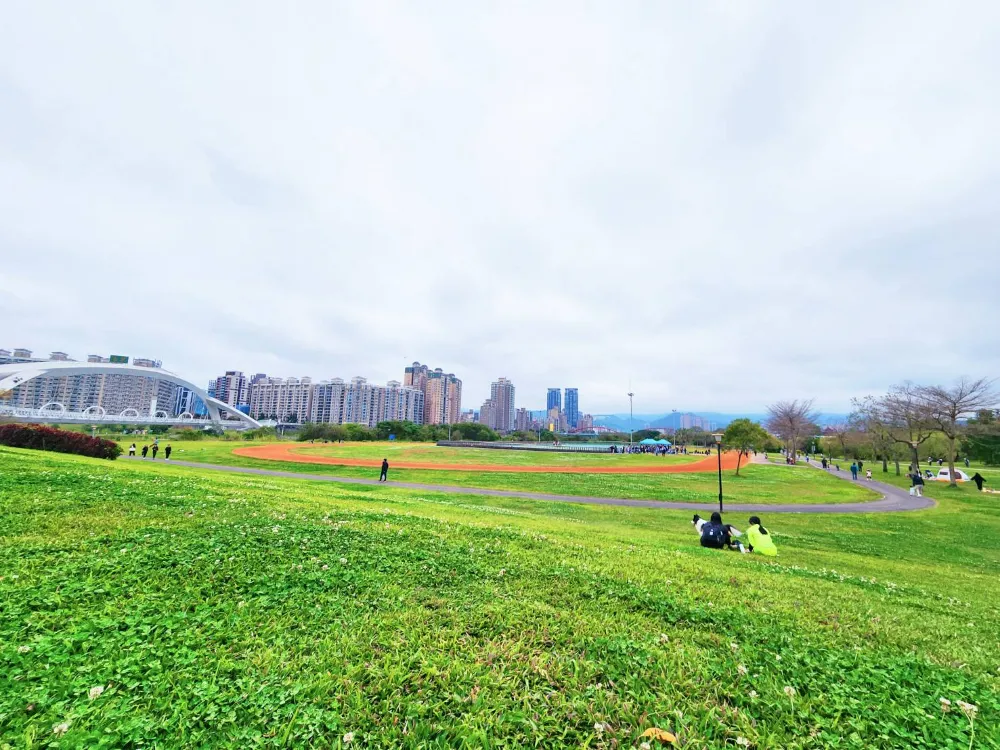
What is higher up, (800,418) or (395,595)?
(800,418)

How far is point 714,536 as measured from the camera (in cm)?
1098

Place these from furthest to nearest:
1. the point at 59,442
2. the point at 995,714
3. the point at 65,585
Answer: the point at 59,442, the point at 65,585, the point at 995,714

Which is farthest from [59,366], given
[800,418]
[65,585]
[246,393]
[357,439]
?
[800,418]

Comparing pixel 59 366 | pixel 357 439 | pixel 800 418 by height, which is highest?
pixel 59 366

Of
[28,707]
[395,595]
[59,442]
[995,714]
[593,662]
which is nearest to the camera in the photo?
[28,707]

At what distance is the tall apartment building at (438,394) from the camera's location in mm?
184625

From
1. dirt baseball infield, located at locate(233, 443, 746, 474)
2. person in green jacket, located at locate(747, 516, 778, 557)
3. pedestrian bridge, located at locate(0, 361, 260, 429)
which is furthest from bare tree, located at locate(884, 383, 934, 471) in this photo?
pedestrian bridge, located at locate(0, 361, 260, 429)

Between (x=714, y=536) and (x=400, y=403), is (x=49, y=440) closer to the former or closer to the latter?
(x=714, y=536)

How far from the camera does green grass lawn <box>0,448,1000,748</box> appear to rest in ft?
9.72

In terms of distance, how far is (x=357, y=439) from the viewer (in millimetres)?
86438

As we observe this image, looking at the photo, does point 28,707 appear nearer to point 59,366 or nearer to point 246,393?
point 59,366

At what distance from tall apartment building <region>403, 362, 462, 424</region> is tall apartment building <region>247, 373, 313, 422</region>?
4412cm

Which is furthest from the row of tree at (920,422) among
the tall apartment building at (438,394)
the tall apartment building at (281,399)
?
the tall apartment building at (281,399)

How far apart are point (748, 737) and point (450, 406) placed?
18948cm
